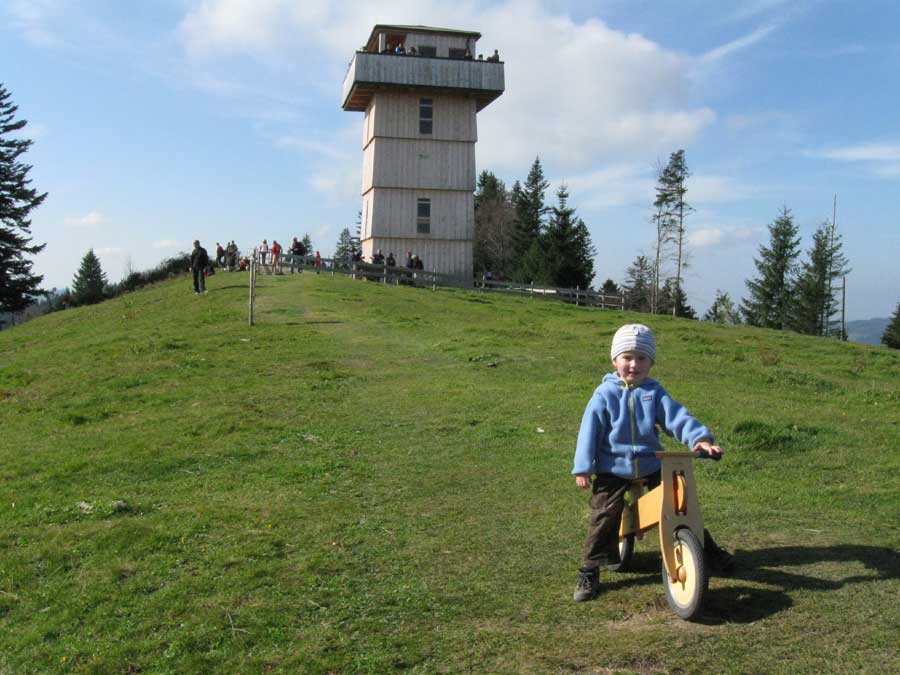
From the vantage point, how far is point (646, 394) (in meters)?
5.67

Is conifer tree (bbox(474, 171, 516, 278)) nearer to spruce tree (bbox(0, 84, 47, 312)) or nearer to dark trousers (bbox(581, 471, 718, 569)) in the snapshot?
spruce tree (bbox(0, 84, 47, 312))

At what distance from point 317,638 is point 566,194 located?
208ft

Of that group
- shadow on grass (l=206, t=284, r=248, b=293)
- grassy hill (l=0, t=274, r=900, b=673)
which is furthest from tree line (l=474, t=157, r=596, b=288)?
grassy hill (l=0, t=274, r=900, b=673)

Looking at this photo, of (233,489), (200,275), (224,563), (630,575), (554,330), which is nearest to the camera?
(630,575)

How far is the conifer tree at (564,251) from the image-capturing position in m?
60.2

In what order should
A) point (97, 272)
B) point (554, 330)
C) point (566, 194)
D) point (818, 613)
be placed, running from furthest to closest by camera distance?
1. point (97, 272)
2. point (566, 194)
3. point (554, 330)
4. point (818, 613)

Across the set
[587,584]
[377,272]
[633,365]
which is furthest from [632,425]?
[377,272]

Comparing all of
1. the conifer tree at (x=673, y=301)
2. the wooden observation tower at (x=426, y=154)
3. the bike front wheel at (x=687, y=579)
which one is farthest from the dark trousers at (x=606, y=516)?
the conifer tree at (x=673, y=301)

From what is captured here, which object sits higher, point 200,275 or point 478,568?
point 200,275

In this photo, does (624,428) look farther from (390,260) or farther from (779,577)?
(390,260)

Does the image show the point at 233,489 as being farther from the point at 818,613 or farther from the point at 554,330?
the point at 554,330

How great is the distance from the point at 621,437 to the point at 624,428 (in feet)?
0.21

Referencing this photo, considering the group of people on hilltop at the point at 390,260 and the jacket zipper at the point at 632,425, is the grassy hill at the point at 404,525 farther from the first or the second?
the group of people on hilltop at the point at 390,260

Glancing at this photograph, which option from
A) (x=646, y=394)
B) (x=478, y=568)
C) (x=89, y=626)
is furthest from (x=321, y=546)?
(x=646, y=394)
